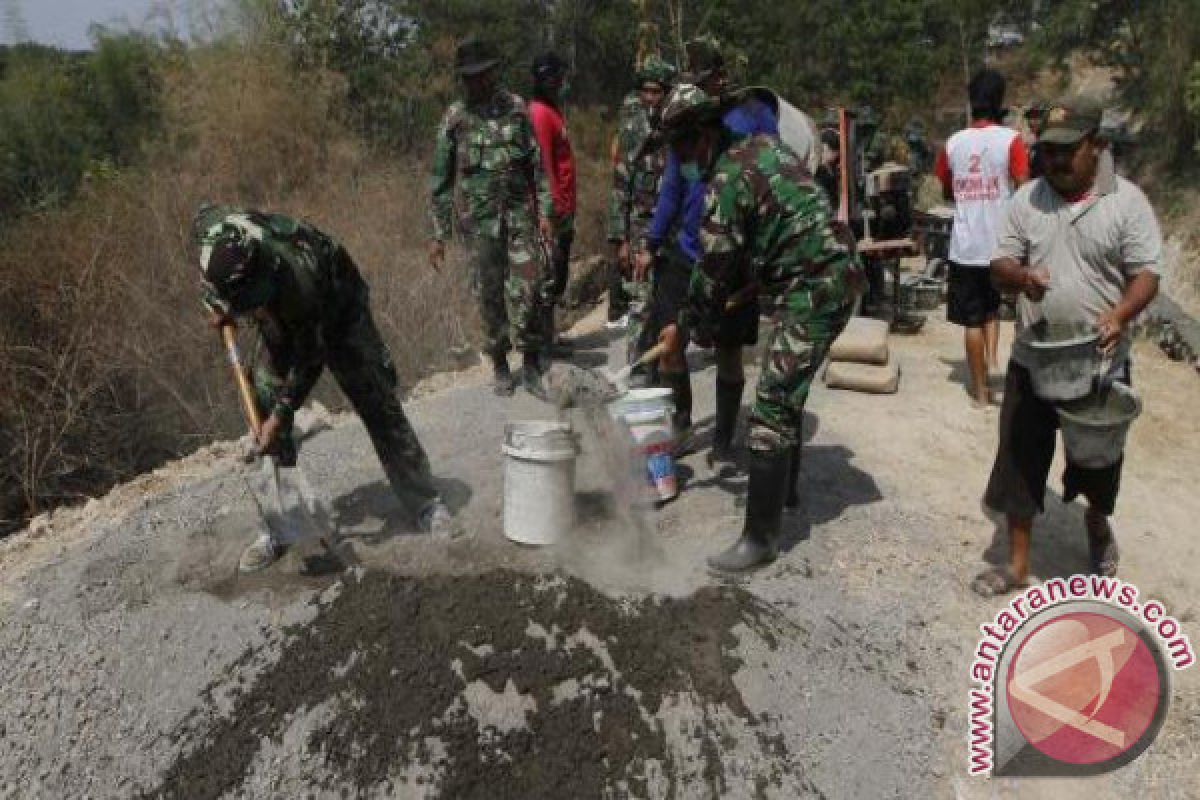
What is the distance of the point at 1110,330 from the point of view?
10.1ft

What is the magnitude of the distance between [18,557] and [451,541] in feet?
7.33

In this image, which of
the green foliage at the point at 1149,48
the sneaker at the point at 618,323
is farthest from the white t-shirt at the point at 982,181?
the green foliage at the point at 1149,48

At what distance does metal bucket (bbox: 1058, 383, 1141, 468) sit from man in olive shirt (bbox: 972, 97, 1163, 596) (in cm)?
9

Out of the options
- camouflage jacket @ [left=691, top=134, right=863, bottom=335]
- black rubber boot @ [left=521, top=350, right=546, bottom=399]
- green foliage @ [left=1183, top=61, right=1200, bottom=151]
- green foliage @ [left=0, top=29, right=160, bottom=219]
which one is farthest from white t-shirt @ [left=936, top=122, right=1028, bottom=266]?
green foliage @ [left=0, top=29, right=160, bottom=219]

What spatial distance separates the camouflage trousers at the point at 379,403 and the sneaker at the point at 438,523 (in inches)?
1.5

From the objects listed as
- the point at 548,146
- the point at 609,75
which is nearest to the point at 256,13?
the point at 609,75

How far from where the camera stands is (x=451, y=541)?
3.88 m

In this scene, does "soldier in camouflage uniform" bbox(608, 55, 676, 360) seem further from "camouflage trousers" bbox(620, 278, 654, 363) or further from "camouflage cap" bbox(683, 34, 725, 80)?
"camouflage cap" bbox(683, 34, 725, 80)

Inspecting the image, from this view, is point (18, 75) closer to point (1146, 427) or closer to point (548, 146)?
point (548, 146)

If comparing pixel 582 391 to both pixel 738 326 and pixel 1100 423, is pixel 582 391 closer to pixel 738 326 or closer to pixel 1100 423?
pixel 738 326

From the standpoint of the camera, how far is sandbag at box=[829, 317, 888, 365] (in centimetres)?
611

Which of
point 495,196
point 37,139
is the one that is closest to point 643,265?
point 495,196

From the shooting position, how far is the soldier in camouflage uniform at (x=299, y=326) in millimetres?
3099

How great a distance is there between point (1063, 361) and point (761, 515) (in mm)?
1231
